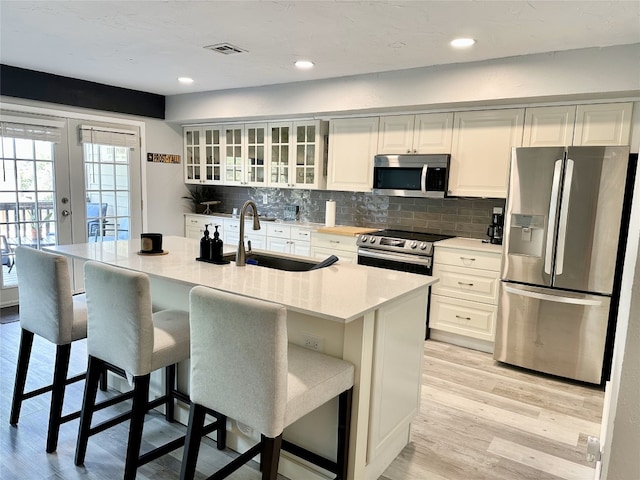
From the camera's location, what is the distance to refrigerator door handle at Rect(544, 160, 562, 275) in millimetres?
3146

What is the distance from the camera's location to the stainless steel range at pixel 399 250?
3.99 metres

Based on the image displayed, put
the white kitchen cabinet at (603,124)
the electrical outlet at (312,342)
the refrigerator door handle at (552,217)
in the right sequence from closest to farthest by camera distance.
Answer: the electrical outlet at (312,342)
the refrigerator door handle at (552,217)
the white kitchen cabinet at (603,124)

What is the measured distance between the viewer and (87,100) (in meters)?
4.98

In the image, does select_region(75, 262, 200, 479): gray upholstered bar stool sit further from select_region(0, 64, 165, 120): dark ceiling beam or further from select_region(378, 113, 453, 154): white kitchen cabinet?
select_region(0, 64, 165, 120): dark ceiling beam

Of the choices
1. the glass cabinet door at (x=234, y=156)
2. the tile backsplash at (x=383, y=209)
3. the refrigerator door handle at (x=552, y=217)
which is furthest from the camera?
the glass cabinet door at (x=234, y=156)

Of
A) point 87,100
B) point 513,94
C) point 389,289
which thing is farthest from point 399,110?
point 87,100

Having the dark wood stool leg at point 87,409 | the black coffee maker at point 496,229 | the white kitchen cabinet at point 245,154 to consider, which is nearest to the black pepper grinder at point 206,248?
the dark wood stool leg at point 87,409

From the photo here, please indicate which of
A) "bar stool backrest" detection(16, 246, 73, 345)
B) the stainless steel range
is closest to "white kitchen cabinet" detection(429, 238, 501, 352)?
the stainless steel range

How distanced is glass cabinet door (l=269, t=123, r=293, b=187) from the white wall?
0.26 metres

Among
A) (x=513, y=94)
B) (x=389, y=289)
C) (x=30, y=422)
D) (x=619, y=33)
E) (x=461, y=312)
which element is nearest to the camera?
(x=389, y=289)

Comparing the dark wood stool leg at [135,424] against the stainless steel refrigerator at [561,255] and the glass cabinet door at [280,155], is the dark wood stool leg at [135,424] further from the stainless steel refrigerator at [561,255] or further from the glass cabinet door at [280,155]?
the glass cabinet door at [280,155]

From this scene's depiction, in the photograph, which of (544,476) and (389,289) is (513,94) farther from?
(544,476)

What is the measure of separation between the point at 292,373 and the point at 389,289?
2.00ft

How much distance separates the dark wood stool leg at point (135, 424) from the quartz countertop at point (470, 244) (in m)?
2.77
